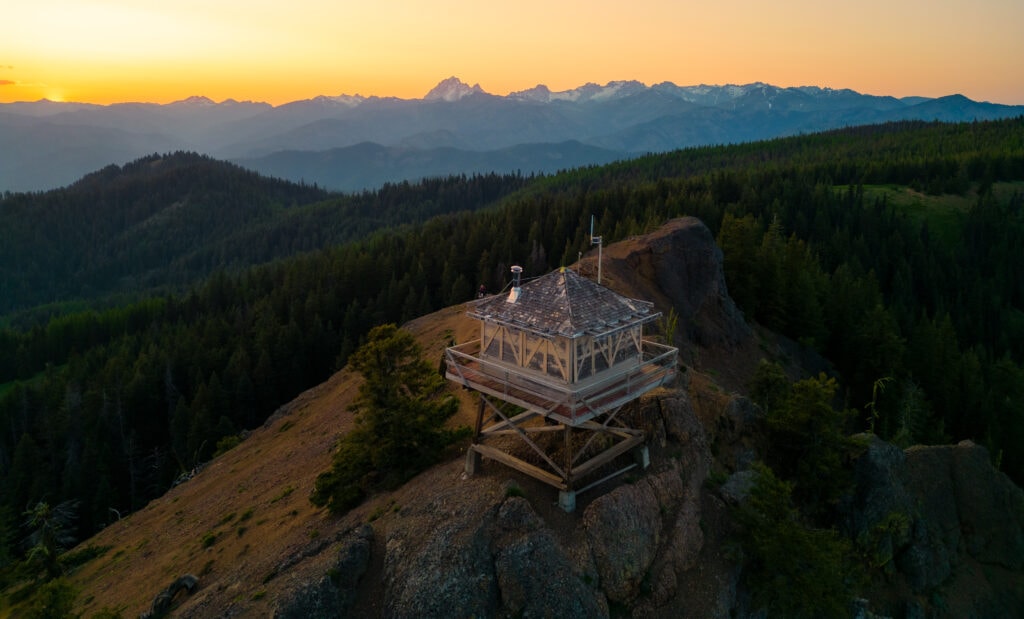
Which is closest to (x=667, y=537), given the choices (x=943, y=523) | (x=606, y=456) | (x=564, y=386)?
(x=606, y=456)

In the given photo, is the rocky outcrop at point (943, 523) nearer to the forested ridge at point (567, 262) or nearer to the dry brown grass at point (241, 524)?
the forested ridge at point (567, 262)

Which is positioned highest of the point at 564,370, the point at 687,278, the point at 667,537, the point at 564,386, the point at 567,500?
the point at 564,370

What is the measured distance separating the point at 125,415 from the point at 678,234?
7308 cm

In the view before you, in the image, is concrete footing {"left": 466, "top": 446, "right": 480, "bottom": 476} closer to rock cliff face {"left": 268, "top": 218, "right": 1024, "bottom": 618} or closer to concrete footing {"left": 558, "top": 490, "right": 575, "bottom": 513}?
rock cliff face {"left": 268, "top": 218, "right": 1024, "bottom": 618}

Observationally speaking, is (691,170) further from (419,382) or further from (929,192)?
(419,382)

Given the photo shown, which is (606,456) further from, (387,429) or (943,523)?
Answer: (943,523)

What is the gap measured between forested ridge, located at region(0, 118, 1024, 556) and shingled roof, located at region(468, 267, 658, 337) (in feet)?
105

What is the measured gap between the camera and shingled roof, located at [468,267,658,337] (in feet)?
70.0

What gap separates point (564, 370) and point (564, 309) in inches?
92.1

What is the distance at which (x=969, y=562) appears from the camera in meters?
32.2

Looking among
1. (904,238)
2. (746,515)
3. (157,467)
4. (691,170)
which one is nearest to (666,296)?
(746,515)

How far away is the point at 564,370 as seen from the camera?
21.4m

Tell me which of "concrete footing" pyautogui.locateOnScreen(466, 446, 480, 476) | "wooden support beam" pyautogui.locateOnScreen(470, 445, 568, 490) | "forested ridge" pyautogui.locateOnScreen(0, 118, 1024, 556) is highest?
"wooden support beam" pyautogui.locateOnScreen(470, 445, 568, 490)

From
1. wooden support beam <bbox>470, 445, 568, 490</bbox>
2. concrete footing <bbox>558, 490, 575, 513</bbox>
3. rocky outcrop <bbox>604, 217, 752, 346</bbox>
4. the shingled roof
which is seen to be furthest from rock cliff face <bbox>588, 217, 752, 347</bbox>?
concrete footing <bbox>558, 490, 575, 513</bbox>
